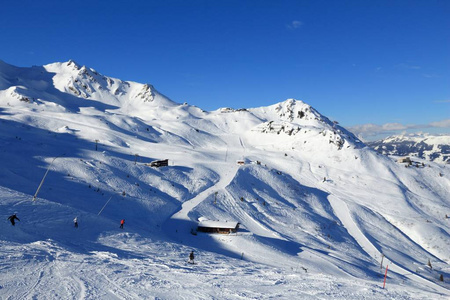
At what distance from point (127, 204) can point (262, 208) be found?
2457cm

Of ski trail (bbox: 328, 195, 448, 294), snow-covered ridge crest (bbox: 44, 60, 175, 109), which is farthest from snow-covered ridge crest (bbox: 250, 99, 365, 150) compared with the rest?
snow-covered ridge crest (bbox: 44, 60, 175, 109)

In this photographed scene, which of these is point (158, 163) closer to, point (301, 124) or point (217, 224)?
point (217, 224)

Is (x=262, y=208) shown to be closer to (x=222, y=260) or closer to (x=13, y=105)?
(x=222, y=260)

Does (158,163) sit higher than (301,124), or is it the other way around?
(301,124)

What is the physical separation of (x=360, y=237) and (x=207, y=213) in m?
28.6

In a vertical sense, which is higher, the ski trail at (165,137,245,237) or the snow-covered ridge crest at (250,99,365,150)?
the snow-covered ridge crest at (250,99,365,150)

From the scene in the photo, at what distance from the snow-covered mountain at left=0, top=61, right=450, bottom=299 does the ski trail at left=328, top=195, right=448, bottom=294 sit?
1.15ft

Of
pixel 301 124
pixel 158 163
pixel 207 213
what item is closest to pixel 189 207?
pixel 207 213

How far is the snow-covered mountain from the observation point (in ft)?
59.3

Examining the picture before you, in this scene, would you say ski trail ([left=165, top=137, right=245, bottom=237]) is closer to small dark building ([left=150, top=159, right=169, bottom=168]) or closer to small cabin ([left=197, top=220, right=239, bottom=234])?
small cabin ([left=197, top=220, right=239, bottom=234])

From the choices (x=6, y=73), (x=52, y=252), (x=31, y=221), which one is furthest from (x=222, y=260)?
(x=6, y=73)

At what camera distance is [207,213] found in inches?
1873

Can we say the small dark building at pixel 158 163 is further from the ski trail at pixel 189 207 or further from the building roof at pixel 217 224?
the building roof at pixel 217 224

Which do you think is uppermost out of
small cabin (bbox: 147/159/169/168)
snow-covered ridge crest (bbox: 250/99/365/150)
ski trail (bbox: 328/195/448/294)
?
snow-covered ridge crest (bbox: 250/99/365/150)
